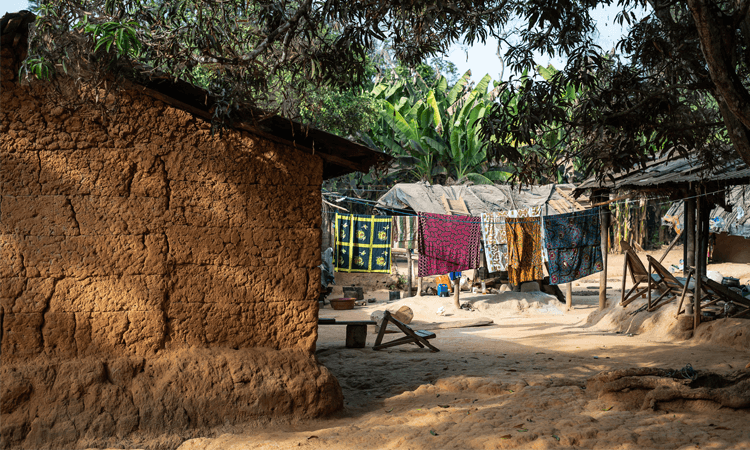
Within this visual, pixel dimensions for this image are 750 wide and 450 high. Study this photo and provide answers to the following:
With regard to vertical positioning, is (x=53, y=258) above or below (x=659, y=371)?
above

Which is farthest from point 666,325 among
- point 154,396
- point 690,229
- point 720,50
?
point 154,396

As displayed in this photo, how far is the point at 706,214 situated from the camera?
9.11 metres

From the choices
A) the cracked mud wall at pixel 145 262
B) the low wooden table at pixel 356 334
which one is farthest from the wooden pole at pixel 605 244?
the cracked mud wall at pixel 145 262

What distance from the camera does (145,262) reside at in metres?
A: 4.15

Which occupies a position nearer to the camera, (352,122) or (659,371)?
(659,371)

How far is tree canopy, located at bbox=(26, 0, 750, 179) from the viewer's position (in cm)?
357

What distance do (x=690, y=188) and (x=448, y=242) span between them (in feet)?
16.0

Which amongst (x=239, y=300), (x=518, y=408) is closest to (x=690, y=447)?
(x=518, y=408)

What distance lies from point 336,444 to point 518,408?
169 centimetres

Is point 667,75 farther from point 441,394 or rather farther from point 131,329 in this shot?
point 131,329

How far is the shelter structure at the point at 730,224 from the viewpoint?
539 inches

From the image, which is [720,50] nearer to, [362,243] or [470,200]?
[362,243]

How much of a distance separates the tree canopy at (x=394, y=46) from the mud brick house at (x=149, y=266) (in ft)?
1.44

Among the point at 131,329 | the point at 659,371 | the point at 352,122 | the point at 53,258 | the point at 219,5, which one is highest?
the point at 352,122
